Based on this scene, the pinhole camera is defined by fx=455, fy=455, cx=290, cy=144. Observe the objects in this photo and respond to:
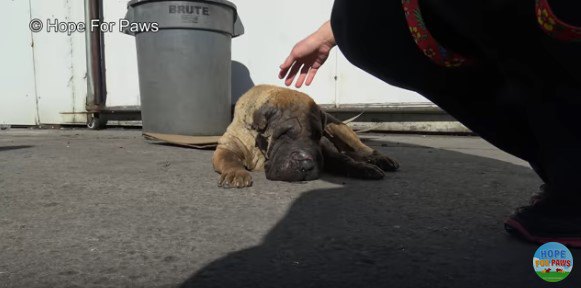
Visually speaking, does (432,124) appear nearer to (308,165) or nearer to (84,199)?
(308,165)

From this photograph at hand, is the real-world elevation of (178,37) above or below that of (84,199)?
above

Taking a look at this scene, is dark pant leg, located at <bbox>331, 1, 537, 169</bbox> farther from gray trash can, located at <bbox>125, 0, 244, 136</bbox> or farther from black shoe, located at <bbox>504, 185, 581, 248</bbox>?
gray trash can, located at <bbox>125, 0, 244, 136</bbox>

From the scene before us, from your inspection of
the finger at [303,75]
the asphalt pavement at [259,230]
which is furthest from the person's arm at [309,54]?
the asphalt pavement at [259,230]

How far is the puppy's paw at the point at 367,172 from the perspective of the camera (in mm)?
2480

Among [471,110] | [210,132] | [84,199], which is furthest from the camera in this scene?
[210,132]

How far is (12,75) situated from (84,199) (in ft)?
18.5

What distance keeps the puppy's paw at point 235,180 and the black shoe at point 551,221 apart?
1237mm

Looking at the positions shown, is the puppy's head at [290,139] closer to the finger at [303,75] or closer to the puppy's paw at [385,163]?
the puppy's paw at [385,163]

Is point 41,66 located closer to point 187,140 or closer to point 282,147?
point 187,140

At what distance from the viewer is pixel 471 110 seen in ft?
4.98

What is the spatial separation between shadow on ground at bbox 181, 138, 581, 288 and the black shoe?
39 mm

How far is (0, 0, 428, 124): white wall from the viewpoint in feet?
17.8

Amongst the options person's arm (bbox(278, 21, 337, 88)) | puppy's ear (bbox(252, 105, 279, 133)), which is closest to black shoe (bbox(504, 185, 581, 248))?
person's arm (bbox(278, 21, 337, 88))

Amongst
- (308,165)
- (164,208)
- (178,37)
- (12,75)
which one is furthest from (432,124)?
(12,75)
